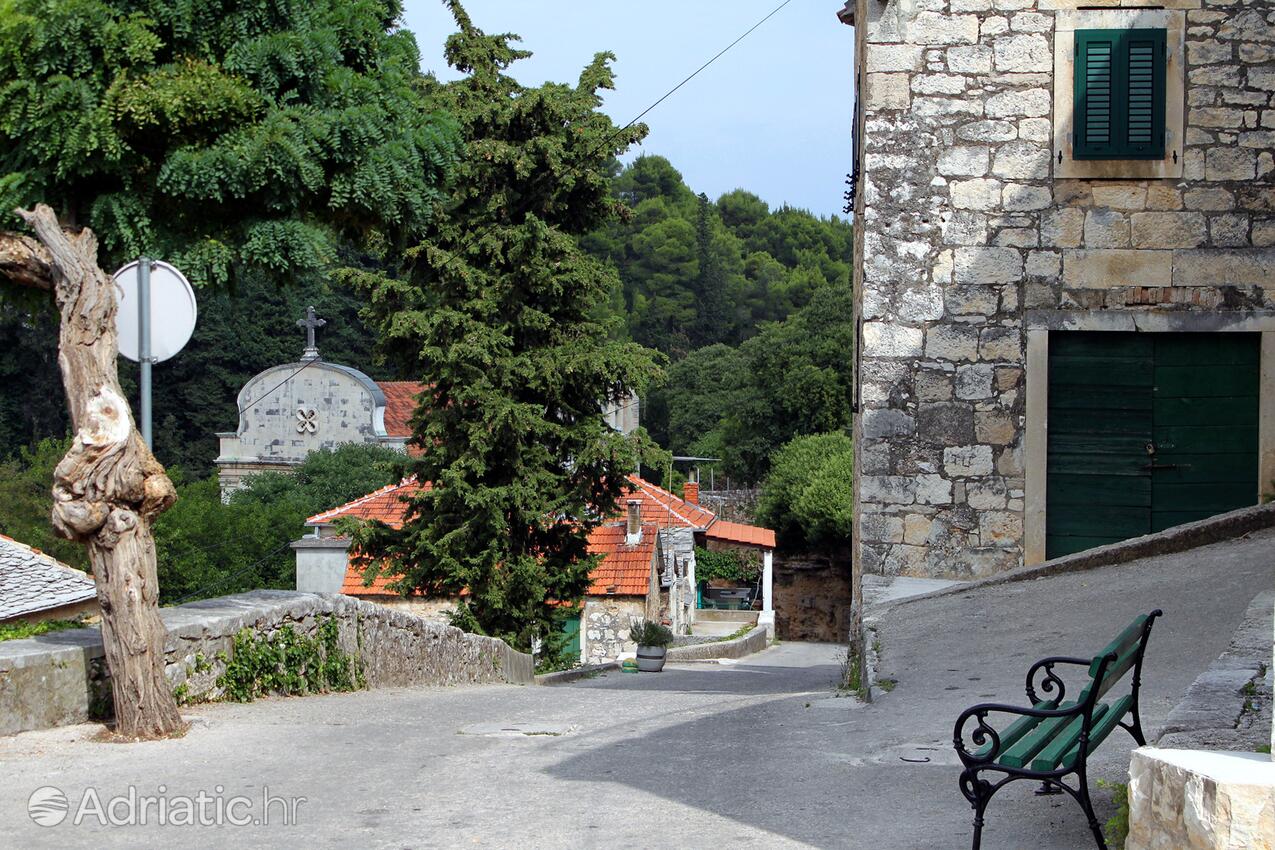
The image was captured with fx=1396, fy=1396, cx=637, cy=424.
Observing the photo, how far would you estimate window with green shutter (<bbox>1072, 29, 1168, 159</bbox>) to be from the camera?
36.4 ft

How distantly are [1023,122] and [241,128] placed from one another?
683 centimetres

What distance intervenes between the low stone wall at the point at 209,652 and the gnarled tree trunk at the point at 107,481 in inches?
13.3

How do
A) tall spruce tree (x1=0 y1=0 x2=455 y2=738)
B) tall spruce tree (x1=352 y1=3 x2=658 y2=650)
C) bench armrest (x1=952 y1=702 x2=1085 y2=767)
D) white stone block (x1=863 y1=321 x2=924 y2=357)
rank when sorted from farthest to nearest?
tall spruce tree (x1=352 y1=3 x2=658 y2=650)
white stone block (x1=863 y1=321 x2=924 y2=357)
tall spruce tree (x1=0 y1=0 x2=455 y2=738)
bench armrest (x1=952 y1=702 x2=1085 y2=767)

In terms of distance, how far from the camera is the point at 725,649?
32.0m

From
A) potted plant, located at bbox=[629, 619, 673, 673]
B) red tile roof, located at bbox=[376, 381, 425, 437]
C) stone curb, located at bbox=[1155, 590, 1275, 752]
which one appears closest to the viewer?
stone curb, located at bbox=[1155, 590, 1275, 752]

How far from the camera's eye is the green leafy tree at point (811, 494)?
143 feet

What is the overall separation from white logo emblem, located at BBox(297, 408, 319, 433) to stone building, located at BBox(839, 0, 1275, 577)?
40.4m

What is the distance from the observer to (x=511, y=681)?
14156mm

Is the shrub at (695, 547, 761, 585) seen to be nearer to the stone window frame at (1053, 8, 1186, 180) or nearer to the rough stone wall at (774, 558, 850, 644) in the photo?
the rough stone wall at (774, 558, 850, 644)

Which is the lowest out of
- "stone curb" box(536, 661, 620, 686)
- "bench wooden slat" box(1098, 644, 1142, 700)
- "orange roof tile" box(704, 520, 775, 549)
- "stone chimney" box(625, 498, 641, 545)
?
"orange roof tile" box(704, 520, 775, 549)

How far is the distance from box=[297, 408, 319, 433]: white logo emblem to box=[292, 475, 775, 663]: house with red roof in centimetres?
1169

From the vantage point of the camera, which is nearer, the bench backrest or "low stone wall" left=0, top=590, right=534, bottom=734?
the bench backrest

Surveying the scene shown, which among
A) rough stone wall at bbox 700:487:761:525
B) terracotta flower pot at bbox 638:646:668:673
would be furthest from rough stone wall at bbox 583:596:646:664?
rough stone wall at bbox 700:487:761:525

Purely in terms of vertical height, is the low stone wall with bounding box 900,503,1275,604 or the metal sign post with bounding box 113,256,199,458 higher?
the metal sign post with bounding box 113,256,199,458
